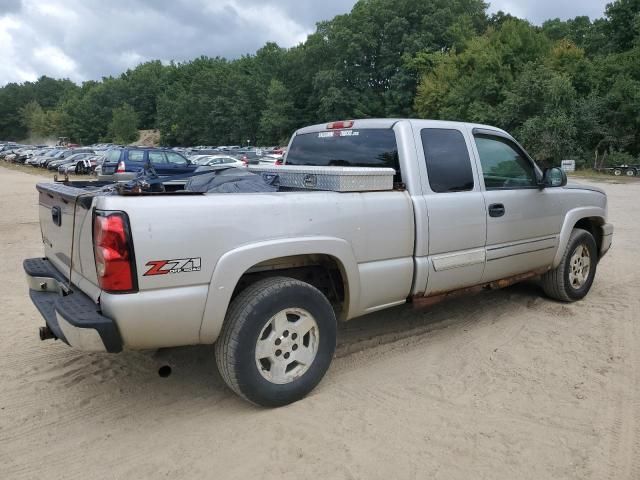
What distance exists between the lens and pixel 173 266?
2.84 meters

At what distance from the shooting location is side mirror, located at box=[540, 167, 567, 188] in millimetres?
4977

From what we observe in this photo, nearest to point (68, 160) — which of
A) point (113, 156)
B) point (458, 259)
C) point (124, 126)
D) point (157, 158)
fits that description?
point (113, 156)

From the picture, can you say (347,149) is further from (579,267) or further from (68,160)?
(68,160)

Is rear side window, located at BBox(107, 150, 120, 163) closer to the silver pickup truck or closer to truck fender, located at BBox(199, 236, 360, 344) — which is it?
the silver pickup truck

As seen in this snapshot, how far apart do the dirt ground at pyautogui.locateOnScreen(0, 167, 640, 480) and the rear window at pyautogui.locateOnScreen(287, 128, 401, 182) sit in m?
1.54

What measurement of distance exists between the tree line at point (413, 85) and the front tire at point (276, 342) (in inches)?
1299

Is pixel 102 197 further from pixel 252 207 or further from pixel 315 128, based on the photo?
pixel 315 128

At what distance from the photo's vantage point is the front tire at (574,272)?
17.7 feet

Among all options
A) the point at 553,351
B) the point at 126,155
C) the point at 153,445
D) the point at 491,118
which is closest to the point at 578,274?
the point at 553,351

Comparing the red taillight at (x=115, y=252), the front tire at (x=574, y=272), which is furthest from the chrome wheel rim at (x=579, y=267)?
the red taillight at (x=115, y=252)

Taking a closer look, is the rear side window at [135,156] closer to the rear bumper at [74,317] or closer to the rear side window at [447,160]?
the rear bumper at [74,317]

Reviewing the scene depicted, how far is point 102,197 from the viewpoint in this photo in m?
2.80

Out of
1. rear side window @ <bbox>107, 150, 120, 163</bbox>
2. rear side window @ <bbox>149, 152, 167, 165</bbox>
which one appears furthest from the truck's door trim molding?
rear side window @ <bbox>107, 150, 120, 163</bbox>

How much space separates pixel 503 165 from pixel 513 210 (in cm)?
44
